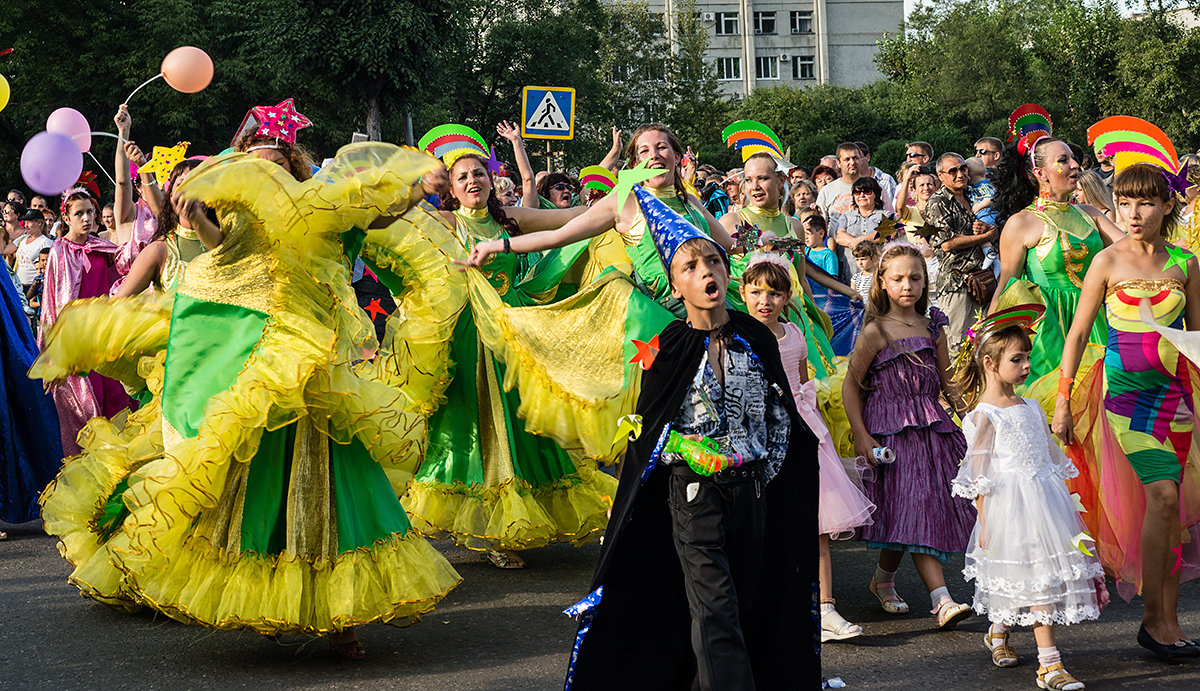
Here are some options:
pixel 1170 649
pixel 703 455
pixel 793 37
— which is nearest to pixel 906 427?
pixel 1170 649

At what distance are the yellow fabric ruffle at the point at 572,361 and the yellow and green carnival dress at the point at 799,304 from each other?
68 cm

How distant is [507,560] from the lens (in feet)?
23.1

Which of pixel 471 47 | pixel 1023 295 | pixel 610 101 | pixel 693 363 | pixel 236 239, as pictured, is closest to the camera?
pixel 693 363

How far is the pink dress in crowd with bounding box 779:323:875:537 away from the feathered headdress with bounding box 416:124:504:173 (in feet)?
7.88


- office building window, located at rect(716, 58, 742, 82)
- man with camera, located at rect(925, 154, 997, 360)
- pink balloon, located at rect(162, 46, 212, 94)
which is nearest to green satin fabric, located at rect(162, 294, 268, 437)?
pink balloon, located at rect(162, 46, 212, 94)

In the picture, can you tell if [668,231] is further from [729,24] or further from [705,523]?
[729,24]

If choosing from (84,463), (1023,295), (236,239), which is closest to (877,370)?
(1023,295)

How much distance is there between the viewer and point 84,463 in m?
6.06

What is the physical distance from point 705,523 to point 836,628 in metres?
1.68

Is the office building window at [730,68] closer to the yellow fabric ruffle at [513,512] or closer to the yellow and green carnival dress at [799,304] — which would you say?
the yellow and green carnival dress at [799,304]

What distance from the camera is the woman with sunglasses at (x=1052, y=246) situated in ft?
22.0

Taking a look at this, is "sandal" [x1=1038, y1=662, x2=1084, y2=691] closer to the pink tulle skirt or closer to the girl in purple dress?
the girl in purple dress

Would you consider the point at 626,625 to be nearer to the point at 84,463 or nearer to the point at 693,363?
the point at 693,363

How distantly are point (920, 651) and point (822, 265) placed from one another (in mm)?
5181
